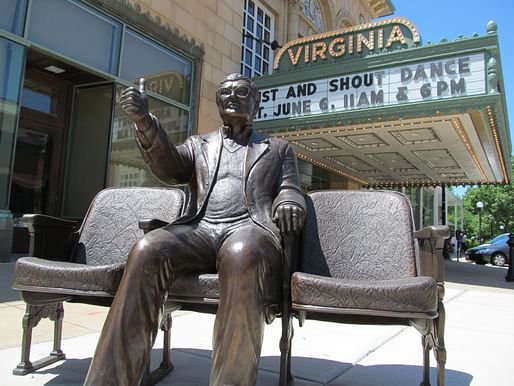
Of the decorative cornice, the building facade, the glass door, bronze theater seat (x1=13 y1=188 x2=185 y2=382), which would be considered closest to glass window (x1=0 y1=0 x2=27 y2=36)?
the building facade

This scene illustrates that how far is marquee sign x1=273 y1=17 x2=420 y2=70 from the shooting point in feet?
28.2

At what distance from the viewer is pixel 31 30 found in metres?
Answer: 6.78

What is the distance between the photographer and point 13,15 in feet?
21.3

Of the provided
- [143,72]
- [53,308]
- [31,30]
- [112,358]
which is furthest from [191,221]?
[143,72]

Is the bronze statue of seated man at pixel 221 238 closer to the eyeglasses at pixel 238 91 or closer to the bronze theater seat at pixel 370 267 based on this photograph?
the eyeglasses at pixel 238 91

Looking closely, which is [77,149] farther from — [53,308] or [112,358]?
[112,358]

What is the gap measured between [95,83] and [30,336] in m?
6.78

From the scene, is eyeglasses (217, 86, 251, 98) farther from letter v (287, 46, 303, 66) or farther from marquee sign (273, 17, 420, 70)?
letter v (287, 46, 303, 66)

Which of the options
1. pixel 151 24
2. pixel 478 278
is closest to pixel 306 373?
pixel 151 24

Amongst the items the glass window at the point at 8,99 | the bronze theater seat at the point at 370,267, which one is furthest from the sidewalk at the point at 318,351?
the glass window at the point at 8,99

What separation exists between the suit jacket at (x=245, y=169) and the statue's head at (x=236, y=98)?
15 centimetres

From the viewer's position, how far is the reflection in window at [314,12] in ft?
48.0

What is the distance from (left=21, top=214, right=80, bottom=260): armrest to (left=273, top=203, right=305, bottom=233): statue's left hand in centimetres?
148

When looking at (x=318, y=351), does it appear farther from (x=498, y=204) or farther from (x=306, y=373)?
(x=498, y=204)
